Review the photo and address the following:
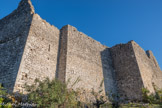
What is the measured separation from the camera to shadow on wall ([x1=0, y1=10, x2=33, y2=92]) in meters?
7.38

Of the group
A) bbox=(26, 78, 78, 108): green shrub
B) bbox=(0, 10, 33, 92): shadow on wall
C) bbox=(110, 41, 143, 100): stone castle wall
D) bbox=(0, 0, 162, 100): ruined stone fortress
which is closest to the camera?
bbox=(26, 78, 78, 108): green shrub

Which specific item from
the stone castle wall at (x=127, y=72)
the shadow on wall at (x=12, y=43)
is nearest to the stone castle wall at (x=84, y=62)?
the stone castle wall at (x=127, y=72)

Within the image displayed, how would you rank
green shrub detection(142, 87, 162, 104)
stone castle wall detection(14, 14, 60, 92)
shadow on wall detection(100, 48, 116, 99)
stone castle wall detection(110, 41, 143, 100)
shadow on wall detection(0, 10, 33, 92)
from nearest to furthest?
shadow on wall detection(0, 10, 33, 92), stone castle wall detection(14, 14, 60, 92), green shrub detection(142, 87, 162, 104), stone castle wall detection(110, 41, 143, 100), shadow on wall detection(100, 48, 116, 99)

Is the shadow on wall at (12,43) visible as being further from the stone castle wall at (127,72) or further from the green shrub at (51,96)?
the stone castle wall at (127,72)

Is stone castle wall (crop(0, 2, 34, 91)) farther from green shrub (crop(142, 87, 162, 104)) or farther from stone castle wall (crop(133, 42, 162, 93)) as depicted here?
stone castle wall (crop(133, 42, 162, 93))

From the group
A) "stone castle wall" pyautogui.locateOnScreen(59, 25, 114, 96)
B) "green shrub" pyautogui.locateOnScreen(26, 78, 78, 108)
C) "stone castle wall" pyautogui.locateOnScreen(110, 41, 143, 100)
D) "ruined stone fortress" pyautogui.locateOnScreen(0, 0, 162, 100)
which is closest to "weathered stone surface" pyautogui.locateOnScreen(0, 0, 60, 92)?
"ruined stone fortress" pyautogui.locateOnScreen(0, 0, 162, 100)

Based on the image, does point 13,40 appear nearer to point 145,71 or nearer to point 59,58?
point 59,58

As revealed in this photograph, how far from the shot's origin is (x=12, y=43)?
8.85m

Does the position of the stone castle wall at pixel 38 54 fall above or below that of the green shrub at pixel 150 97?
above

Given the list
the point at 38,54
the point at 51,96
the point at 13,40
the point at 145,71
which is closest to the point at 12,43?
the point at 13,40

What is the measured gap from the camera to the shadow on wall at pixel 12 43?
7379 mm

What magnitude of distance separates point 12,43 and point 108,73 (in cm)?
879

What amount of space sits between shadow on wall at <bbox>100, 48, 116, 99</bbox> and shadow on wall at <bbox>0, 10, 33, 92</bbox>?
7.65 metres

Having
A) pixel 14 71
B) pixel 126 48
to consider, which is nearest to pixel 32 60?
pixel 14 71
